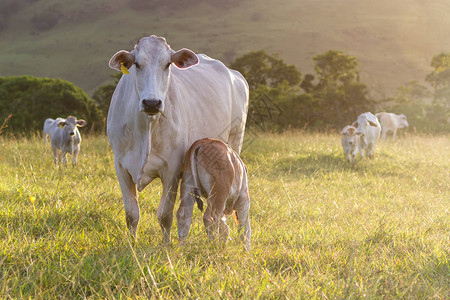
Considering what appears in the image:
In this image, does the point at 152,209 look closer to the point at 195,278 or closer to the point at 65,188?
the point at 65,188

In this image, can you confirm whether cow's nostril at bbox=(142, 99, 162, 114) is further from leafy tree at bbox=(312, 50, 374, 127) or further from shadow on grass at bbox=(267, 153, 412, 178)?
leafy tree at bbox=(312, 50, 374, 127)

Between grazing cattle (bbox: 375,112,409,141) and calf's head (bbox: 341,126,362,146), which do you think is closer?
calf's head (bbox: 341,126,362,146)

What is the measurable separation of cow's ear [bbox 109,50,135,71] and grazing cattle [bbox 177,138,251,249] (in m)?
0.86

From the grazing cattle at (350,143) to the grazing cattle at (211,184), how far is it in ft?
23.1

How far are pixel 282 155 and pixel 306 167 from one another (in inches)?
48.9

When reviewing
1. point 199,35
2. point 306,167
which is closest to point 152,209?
point 306,167

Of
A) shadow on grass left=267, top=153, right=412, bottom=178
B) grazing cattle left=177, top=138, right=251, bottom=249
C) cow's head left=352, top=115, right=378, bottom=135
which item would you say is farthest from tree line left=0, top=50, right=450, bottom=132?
grazing cattle left=177, top=138, right=251, bottom=249

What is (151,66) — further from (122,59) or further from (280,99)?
(280,99)

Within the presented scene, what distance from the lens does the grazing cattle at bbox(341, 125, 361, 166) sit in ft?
34.0

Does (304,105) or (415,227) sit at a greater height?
(415,227)

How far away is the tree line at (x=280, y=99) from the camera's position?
49.4 ft

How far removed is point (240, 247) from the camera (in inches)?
139

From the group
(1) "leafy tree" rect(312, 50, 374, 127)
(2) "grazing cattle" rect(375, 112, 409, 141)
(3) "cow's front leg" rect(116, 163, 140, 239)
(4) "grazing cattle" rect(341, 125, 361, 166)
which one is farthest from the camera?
(1) "leafy tree" rect(312, 50, 374, 127)

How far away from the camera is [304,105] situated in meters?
20.5
